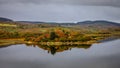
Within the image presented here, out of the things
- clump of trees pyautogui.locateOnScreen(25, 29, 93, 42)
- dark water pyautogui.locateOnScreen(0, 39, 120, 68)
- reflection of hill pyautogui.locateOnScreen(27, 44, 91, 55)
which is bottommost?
dark water pyautogui.locateOnScreen(0, 39, 120, 68)

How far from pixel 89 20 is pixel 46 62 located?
239cm

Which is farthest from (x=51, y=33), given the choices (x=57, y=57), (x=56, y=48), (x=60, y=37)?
(x=57, y=57)

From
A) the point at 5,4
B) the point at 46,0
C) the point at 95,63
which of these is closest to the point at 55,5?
the point at 46,0

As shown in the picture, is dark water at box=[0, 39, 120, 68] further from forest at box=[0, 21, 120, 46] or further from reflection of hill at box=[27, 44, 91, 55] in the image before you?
forest at box=[0, 21, 120, 46]

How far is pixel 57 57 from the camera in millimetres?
9883

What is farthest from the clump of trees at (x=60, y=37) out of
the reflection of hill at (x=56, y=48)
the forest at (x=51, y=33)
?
the reflection of hill at (x=56, y=48)

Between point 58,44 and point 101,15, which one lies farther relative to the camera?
point 101,15

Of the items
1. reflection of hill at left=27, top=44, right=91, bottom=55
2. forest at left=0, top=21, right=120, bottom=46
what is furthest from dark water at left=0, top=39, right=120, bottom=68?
forest at left=0, top=21, right=120, bottom=46

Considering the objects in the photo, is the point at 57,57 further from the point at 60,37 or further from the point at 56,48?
the point at 60,37

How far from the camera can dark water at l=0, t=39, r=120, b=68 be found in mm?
9570

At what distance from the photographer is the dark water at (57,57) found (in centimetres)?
957

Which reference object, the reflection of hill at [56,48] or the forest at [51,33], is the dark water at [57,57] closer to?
the reflection of hill at [56,48]

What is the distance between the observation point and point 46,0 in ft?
33.1

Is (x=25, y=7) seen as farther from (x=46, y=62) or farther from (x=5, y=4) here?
(x=46, y=62)
